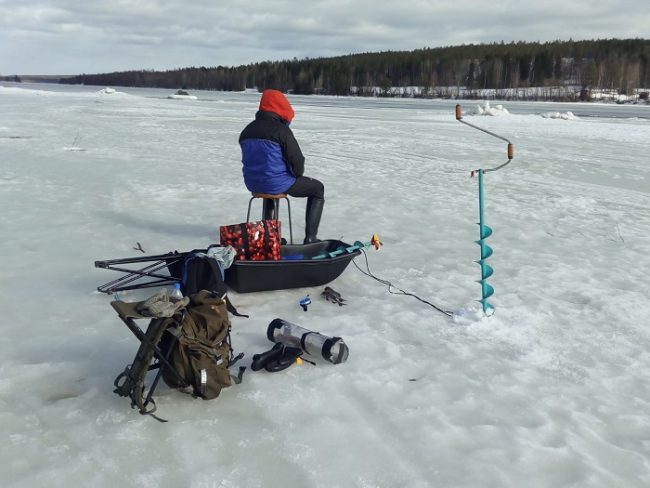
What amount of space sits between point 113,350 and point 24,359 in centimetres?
51

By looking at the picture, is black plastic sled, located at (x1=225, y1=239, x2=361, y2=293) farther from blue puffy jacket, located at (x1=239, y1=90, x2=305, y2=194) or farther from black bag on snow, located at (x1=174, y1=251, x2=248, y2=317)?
blue puffy jacket, located at (x1=239, y1=90, x2=305, y2=194)

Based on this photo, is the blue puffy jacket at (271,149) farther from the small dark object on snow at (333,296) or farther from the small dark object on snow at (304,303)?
the small dark object on snow at (304,303)

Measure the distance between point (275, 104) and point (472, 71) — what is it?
101 m

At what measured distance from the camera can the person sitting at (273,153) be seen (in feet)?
16.9

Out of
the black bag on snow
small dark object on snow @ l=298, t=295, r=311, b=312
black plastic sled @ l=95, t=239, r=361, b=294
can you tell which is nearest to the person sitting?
black plastic sled @ l=95, t=239, r=361, b=294

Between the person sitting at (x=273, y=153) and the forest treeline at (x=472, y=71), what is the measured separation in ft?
246

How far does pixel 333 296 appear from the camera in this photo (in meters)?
4.51

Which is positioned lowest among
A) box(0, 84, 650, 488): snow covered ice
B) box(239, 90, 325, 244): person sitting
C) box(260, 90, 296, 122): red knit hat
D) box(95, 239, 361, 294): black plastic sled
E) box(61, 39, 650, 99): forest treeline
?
box(0, 84, 650, 488): snow covered ice

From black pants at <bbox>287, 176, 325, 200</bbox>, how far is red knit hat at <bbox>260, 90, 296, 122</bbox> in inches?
23.8

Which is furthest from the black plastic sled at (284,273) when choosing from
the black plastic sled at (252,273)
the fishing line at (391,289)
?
the fishing line at (391,289)

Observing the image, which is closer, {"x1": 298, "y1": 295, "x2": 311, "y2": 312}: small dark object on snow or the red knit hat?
{"x1": 298, "y1": 295, "x2": 311, "y2": 312}: small dark object on snow

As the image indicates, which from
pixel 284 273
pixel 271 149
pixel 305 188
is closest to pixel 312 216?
pixel 305 188

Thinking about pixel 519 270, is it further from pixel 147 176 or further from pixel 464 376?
pixel 147 176

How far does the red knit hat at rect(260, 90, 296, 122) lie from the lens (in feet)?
16.9
